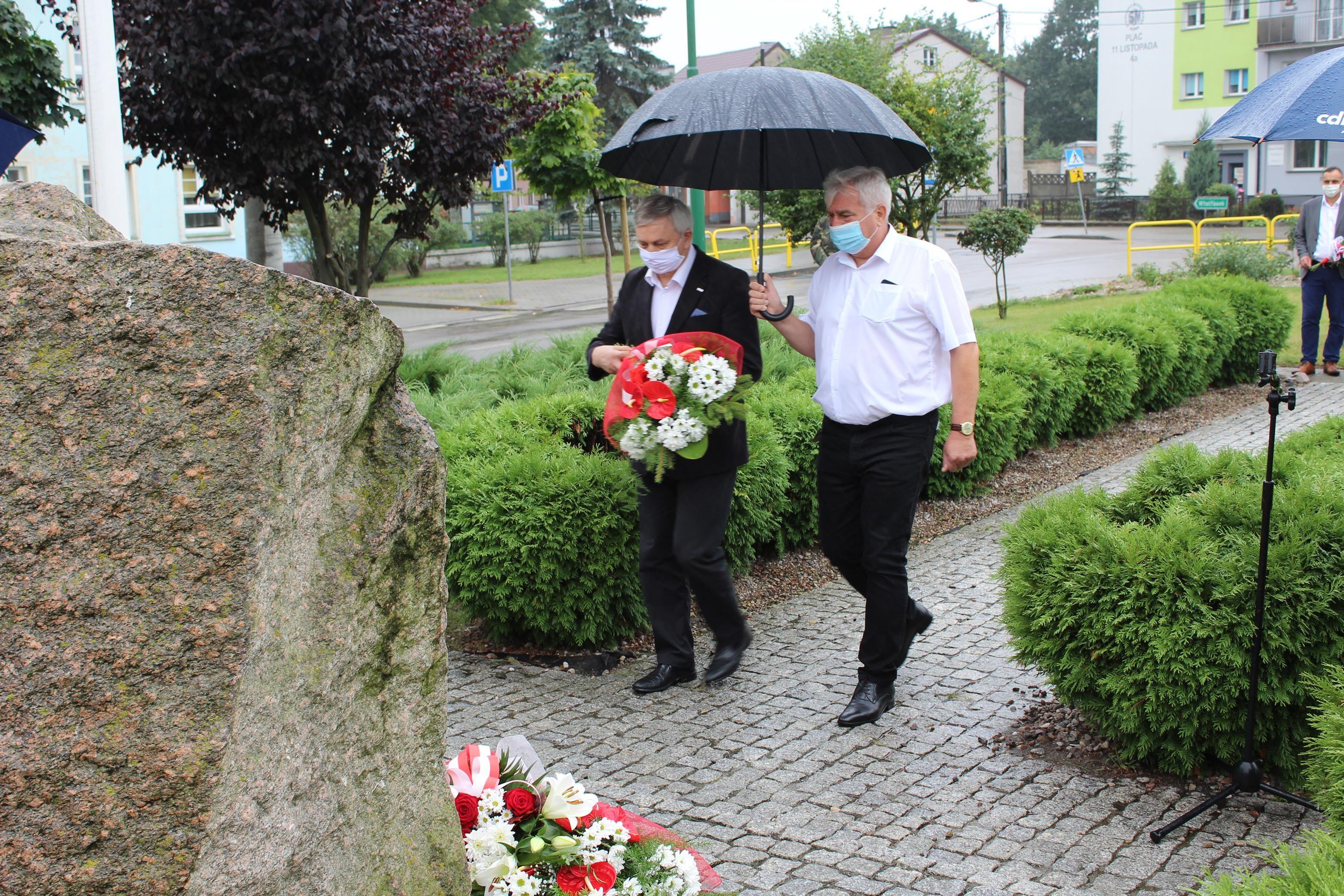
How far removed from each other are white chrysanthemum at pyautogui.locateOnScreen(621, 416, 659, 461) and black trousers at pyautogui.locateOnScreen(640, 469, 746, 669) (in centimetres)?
31

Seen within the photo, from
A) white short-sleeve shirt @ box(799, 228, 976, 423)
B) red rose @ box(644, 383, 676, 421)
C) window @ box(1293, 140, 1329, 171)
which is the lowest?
red rose @ box(644, 383, 676, 421)

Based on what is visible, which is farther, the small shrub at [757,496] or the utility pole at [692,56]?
the utility pole at [692,56]

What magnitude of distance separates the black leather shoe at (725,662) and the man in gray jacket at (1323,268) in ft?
26.5

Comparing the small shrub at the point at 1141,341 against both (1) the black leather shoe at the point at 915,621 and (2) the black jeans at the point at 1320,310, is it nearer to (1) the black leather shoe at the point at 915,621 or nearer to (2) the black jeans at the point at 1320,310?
(2) the black jeans at the point at 1320,310

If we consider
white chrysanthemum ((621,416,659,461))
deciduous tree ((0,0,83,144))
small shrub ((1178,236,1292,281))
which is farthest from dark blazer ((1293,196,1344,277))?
deciduous tree ((0,0,83,144))

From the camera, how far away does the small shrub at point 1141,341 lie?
9.87 metres

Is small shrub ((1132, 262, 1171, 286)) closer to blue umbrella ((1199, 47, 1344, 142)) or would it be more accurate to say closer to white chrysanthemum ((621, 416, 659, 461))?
blue umbrella ((1199, 47, 1344, 142))

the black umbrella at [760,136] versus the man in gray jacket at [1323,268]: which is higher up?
the black umbrella at [760,136]

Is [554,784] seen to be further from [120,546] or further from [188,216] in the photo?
[188,216]

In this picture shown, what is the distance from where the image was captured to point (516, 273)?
1430 inches

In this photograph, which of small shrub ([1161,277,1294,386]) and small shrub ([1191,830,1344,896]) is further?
small shrub ([1161,277,1294,386])

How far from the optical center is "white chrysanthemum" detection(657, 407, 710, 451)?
4.27 m

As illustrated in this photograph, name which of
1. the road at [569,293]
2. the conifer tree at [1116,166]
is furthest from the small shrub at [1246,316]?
the conifer tree at [1116,166]

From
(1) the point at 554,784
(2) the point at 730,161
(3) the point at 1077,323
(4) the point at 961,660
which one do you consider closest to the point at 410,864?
(1) the point at 554,784
